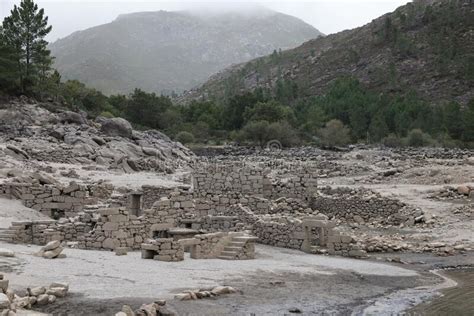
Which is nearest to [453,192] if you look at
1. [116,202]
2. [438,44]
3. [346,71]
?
[116,202]

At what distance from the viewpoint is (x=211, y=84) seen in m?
183

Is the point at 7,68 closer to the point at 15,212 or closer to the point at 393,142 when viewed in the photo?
the point at 15,212

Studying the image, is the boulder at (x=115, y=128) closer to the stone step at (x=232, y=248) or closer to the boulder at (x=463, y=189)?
the boulder at (x=463, y=189)

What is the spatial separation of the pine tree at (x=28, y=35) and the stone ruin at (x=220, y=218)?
32.1 meters

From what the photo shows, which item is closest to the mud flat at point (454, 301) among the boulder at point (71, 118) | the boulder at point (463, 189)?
the boulder at point (463, 189)

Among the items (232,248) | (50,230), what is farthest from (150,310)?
(50,230)

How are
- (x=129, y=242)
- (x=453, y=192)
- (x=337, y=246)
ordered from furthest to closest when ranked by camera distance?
(x=453, y=192) → (x=337, y=246) → (x=129, y=242)

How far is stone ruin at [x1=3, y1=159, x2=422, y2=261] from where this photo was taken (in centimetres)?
1802

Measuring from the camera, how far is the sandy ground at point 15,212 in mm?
20625

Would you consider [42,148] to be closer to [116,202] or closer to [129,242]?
[116,202]

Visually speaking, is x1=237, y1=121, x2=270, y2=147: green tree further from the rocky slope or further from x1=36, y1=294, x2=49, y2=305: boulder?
x1=36, y1=294, x2=49, y2=305: boulder

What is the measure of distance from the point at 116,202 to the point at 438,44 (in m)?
101

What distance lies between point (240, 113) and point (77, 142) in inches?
1580

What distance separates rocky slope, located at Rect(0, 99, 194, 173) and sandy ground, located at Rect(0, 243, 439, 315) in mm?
18722
